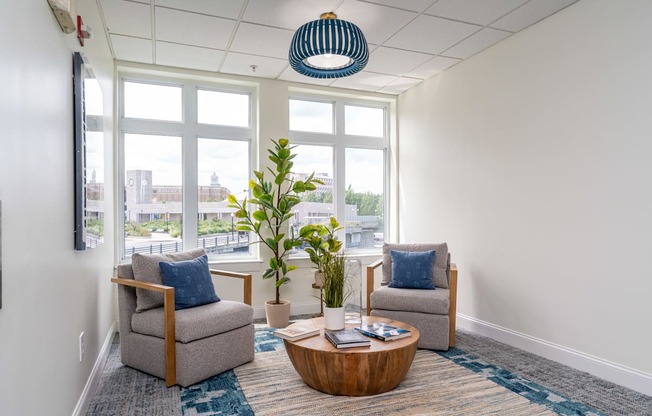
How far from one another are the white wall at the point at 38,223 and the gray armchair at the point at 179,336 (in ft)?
1.62

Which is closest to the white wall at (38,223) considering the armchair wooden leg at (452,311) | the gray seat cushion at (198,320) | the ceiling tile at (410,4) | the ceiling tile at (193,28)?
the gray seat cushion at (198,320)

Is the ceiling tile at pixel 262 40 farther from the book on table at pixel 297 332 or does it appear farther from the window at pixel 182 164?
the book on table at pixel 297 332

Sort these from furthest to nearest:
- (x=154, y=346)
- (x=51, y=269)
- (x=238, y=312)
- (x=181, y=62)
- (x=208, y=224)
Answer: (x=208, y=224), (x=181, y=62), (x=238, y=312), (x=154, y=346), (x=51, y=269)

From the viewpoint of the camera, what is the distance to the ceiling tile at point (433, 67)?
4.42 meters

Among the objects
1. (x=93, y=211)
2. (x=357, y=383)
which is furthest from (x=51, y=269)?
(x=357, y=383)

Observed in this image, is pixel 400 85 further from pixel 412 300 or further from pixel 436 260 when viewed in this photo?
pixel 412 300

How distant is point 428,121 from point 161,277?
11.2 feet

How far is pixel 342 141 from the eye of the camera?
18.2 ft

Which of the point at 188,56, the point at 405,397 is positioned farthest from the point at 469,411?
the point at 188,56

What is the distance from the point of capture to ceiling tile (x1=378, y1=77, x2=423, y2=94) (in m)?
5.05

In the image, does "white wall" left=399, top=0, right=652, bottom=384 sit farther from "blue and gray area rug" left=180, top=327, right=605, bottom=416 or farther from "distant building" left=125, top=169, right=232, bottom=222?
"distant building" left=125, top=169, right=232, bottom=222

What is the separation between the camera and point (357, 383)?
2.66 meters

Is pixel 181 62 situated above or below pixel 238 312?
above

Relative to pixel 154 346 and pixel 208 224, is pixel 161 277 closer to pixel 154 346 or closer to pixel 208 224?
pixel 154 346
